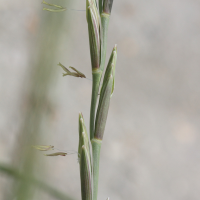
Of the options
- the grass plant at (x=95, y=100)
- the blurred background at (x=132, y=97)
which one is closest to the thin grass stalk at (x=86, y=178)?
the grass plant at (x=95, y=100)

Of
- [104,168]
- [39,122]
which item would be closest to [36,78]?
[39,122]

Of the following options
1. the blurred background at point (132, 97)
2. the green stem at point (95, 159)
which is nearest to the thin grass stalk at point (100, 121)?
the green stem at point (95, 159)

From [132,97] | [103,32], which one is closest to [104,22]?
[103,32]

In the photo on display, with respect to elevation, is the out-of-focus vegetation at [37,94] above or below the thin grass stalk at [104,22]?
below

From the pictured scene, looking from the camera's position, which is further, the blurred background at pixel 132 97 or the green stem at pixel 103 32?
the blurred background at pixel 132 97

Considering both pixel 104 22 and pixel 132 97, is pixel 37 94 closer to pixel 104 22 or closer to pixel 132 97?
pixel 104 22

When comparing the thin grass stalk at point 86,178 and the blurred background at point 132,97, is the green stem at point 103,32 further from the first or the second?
the blurred background at point 132,97

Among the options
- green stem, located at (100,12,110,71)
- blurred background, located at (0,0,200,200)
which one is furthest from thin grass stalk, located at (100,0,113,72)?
blurred background, located at (0,0,200,200)

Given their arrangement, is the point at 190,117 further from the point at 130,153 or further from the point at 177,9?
the point at 177,9

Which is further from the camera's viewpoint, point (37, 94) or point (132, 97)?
point (132, 97)

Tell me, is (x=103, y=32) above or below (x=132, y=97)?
above

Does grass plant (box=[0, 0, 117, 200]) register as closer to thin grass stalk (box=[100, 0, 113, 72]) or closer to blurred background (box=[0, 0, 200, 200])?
thin grass stalk (box=[100, 0, 113, 72])
